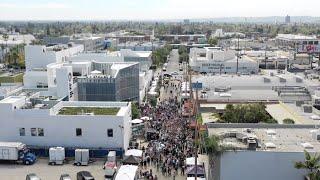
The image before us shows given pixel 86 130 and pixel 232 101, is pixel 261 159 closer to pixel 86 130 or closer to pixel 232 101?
pixel 86 130

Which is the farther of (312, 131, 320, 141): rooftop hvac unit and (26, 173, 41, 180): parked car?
(26, 173, 41, 180): parked car

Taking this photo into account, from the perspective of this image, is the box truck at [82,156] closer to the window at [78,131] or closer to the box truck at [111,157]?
the box truck at [111,157]

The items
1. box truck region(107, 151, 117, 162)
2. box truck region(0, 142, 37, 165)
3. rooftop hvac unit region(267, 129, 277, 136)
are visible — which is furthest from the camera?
box truck region(0, 142, 37, 165)

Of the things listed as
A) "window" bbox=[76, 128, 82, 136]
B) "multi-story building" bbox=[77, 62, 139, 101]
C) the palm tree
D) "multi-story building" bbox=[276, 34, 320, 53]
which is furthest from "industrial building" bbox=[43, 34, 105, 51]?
the palm tree

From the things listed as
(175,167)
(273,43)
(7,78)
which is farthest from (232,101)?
(273,43)

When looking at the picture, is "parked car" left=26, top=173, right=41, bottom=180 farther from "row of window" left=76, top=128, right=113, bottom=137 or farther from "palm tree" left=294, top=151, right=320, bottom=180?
"palm tree" left=294, top=151, right=320, bottom=180

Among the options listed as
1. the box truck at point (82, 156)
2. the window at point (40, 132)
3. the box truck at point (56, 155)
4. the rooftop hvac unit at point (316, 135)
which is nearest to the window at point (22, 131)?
the window at point (40, 132)
